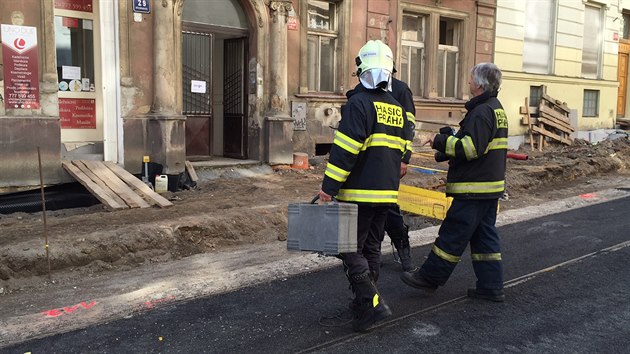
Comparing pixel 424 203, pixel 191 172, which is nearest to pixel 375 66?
pixel 424 203

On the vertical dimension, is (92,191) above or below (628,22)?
below

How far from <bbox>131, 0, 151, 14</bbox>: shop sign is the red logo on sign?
1886 millimetres

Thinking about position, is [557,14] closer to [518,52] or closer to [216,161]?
[518,52]

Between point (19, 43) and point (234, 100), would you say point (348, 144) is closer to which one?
point (19, 43)

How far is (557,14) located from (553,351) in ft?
56.0

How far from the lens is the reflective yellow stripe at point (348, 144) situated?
389 centimetres

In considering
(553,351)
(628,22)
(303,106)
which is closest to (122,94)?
(303,106)

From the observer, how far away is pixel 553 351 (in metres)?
3.83

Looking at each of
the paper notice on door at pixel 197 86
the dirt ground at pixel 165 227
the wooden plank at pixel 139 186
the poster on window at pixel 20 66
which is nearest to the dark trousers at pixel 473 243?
the dirt ground at pixel 165 227

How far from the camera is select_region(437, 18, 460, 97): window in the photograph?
15.5 meters

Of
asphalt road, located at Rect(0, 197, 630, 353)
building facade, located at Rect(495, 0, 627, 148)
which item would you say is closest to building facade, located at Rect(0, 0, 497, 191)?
building facade, located at Rect(495, 0, 627, 148)

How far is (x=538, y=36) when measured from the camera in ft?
59.1

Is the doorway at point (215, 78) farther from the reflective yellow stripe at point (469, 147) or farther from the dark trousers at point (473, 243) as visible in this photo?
the dark trousers at point (473, 243)

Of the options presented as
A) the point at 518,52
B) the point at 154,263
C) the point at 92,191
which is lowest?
the point at 154,263
